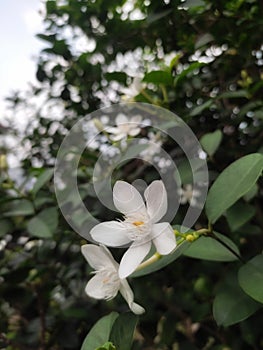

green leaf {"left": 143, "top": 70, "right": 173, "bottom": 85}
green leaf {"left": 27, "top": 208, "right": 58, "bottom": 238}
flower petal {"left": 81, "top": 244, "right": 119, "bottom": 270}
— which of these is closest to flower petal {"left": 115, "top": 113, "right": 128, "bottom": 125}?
green leaf {"left": 143, "top": 70, "right": 173, "bottom": 85}

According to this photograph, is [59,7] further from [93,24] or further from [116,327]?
[116,327]

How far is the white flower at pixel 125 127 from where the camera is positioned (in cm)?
110

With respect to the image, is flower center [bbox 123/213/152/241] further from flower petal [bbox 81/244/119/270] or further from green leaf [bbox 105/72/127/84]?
green leaf [bbox 105/72/127/84]

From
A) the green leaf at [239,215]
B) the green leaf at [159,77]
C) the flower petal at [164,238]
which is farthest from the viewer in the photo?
the green leaf at [159,77]

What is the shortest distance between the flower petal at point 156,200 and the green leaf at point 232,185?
0.11m

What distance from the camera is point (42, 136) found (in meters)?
1.67

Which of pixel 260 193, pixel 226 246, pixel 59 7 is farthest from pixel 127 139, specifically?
pixel 59 7

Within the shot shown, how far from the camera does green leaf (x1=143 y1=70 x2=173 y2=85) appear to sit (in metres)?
0.94

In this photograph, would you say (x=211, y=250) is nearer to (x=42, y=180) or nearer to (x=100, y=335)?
(x=100, y=335)

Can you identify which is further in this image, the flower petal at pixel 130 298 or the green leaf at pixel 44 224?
the green leaf at pixel 44 224

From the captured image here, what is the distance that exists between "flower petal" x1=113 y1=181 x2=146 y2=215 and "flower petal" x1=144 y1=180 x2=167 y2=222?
15mm

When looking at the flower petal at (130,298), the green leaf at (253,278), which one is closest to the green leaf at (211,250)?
the green leaf at (253,278)

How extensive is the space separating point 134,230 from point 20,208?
1.98ft

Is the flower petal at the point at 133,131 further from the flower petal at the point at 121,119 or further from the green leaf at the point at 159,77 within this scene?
the green leaf at the point at 159,77
